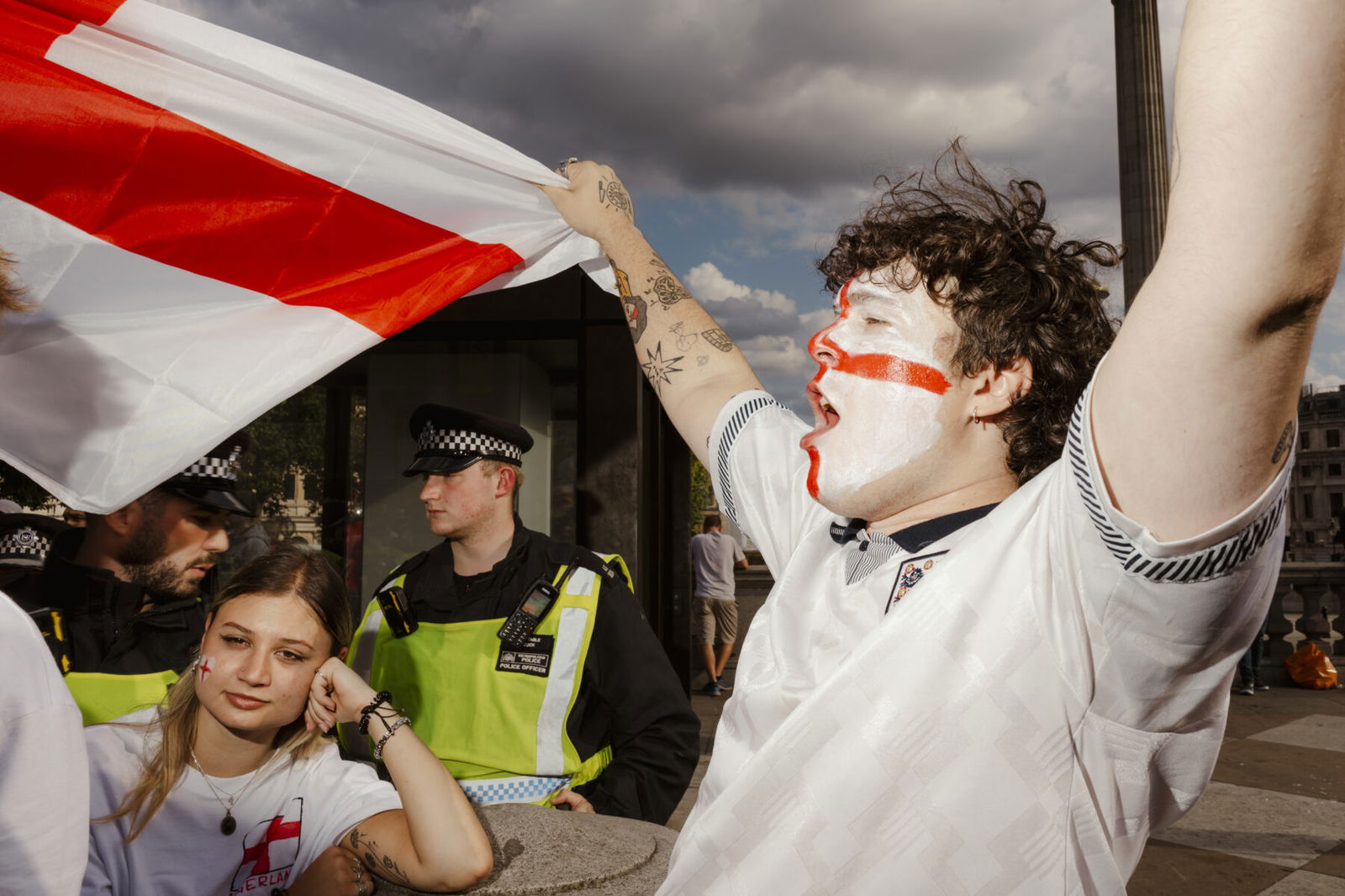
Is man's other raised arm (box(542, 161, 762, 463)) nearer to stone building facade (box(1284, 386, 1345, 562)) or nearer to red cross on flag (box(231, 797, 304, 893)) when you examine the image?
red cross on flag (box(231, 797, 304, 893))

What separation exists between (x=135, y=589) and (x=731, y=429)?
217 centimetres

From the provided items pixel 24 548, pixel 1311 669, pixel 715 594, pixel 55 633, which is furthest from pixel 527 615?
pixel 1311 669

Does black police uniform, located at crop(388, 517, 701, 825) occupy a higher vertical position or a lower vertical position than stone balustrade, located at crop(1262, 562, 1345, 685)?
higher

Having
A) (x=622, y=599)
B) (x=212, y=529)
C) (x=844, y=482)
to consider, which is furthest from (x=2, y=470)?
(x=844, y=482)

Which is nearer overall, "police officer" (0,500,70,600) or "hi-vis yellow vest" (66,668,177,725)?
"hi-vis yellow vest" (66,668,177,725)

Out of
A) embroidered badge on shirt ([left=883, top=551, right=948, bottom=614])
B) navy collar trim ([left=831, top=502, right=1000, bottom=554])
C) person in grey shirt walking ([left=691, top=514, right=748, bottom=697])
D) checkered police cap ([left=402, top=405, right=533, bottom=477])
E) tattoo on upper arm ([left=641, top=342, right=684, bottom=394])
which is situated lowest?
person in grey shirt walking ([left=691, top=514, right=748, bottom=697])

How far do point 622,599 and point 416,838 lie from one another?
143cm

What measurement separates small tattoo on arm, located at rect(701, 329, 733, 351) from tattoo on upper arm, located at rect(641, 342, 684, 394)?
0.07 metres

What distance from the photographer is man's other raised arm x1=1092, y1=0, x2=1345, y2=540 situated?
68cm

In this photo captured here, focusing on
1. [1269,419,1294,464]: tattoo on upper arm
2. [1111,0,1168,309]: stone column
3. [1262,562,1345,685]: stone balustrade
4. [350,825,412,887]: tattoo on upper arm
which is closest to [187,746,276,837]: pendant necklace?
[350,825,412,887]: tattoo on upper arm

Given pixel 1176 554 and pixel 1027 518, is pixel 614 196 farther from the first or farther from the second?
pixel 1176 554

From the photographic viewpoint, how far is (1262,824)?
524cm

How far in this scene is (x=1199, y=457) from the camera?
773 millimetres

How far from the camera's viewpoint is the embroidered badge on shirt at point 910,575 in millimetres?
1203
